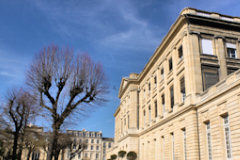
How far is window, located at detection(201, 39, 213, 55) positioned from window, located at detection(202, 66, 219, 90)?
4.57 ft

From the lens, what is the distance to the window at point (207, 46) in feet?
61.5

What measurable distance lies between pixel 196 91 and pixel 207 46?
4263 millimetres


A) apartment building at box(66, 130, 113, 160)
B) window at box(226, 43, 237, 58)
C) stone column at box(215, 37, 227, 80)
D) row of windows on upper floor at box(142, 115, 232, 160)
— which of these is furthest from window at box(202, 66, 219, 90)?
apartment building at box(66, 130, 113, 160)

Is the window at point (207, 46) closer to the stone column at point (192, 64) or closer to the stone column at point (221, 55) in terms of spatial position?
the stone column at point (221, 55)

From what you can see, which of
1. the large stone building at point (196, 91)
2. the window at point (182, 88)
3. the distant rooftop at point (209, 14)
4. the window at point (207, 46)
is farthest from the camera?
the distant rooftop at point (209, 14)

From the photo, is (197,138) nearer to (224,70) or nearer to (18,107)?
(224,70)

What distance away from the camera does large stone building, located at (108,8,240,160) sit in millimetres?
13586

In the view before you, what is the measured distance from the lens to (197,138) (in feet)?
52.3

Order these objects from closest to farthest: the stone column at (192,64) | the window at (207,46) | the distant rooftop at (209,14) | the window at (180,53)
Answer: the stone column at (192,64)
the window at (207,46)
the distant rooftop at (209,14)
the window at (180,53)

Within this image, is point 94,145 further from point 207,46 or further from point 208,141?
point 208,141

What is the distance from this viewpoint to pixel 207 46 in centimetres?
1898

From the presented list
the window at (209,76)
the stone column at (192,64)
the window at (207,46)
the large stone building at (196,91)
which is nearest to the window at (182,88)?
the large stone building at (196,91)

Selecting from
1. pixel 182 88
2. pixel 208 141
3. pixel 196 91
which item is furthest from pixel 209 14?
pixel 208 141

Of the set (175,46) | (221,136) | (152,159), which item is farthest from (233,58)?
(152,159)
